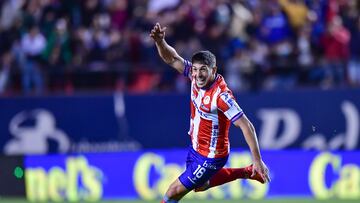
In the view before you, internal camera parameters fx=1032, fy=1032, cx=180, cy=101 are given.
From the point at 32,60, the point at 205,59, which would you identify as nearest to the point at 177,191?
the point at 205,59

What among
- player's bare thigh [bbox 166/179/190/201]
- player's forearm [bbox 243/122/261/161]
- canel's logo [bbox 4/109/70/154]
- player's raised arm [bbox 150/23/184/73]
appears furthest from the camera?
canel's logo [bbox 4/109/70/154]

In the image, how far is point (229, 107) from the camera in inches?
389

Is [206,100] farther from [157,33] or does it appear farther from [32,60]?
[32,60]

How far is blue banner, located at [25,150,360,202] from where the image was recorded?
15.6 meters

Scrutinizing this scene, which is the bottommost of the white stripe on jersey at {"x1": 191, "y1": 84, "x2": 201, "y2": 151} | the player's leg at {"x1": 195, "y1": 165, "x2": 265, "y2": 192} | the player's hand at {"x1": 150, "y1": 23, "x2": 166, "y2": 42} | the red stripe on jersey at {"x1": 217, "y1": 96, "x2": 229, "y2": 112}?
the player's leg at {"x1": 195, "y1": 165, "x2": 265, "y2": 192}

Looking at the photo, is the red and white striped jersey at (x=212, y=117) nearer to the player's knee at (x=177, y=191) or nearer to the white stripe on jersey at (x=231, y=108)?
the white stripe on jersey at (x=231, y=108)

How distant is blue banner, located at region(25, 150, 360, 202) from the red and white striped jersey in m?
5.29

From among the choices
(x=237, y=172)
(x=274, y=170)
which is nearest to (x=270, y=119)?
(x=274, y=170)

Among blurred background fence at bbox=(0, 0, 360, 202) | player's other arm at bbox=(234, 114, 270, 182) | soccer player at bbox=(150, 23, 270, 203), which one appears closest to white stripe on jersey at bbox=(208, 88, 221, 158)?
soccer player at bbox=(150, 23, 270, 203)

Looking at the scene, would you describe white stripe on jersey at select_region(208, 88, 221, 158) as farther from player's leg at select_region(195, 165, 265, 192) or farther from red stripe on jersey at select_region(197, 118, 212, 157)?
player's leg at select_region(195, 165, 265, 192)

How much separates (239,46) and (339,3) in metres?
1.95

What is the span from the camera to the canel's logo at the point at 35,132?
18.1m

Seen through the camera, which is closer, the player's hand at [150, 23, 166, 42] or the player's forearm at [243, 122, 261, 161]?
the player's forearm at [243, 122, 261, 161]

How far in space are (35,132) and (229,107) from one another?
29.0ft
